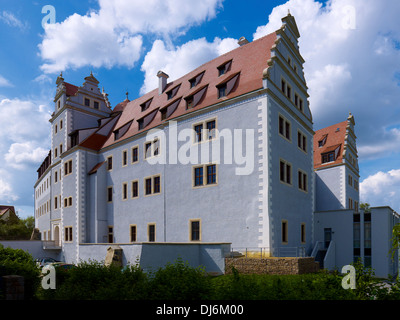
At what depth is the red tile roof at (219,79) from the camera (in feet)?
82.1

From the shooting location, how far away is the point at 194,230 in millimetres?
25422

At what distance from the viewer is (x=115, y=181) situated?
1363 inches


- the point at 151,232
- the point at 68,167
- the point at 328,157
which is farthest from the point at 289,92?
the point at 68,167

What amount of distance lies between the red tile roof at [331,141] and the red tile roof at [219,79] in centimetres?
1810

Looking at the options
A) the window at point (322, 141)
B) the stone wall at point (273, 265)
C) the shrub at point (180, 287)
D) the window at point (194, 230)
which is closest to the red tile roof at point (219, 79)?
the window at point (194, 230)

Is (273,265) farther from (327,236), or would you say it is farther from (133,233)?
(133,233)

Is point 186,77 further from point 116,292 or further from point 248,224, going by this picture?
point 116,292

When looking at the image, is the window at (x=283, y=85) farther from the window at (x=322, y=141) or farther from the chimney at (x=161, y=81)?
the window at (x=322, y=141)

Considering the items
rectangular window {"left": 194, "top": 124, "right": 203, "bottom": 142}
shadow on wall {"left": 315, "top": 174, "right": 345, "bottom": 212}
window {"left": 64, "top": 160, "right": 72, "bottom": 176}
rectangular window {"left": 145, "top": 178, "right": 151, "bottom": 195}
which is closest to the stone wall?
rectangular window {"left": 194, "top": 124, "right": 203, "bottom": 142}

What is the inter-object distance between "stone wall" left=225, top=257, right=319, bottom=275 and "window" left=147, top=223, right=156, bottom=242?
387 inches

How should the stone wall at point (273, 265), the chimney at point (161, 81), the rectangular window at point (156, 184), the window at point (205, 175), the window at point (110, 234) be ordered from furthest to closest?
the chimney at point (161, 81), the window at point (110, 234), the rectangular window at point (156, 184), the window at point (205, 175), the stone wall at point (273, 265)

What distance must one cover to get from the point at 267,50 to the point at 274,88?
4.31m

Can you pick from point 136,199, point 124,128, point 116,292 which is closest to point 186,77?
point 124,128

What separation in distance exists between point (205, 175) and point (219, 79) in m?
8.36
